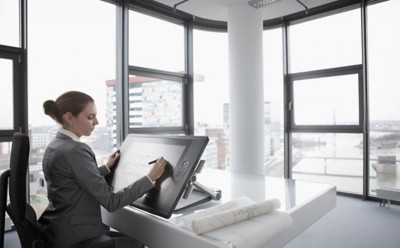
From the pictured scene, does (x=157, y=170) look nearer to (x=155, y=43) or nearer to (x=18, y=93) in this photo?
(x=18, y=93)

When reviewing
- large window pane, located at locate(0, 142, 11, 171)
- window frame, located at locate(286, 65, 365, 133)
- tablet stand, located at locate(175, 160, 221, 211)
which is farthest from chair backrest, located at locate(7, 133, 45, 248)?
window frame, located at locate(286, 65, 365, 133)

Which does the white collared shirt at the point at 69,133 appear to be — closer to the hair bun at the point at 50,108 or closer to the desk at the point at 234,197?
the hair bun at the point at 50,108

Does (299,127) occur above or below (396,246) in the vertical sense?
above

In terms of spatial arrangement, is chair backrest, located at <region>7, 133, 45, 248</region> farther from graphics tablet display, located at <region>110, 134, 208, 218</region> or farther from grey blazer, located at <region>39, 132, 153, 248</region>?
graphics tablet display, located at <region>110, 134, 208, 218</region>

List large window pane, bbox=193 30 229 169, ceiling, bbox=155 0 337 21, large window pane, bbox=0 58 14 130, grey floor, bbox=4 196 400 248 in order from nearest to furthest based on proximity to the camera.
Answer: grey floor, bbox=4 196 400 248, large window pane, bbox=0 58 14 130, ceiling, bbox=155 0 337 21, large window pane, bbox=193 30 229 169

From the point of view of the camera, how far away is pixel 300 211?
123 cm

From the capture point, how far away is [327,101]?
4227 millimetres

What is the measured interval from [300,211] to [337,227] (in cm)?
208

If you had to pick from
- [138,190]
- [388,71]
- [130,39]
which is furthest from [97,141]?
[388,71]

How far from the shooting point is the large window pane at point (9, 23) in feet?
9.11

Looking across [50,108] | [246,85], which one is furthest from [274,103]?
[50,108]

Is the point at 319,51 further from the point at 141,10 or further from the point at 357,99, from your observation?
the point at 141,10

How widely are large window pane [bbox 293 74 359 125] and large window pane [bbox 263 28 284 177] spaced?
0.26 m

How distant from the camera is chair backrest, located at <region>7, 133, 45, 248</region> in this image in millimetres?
1053
